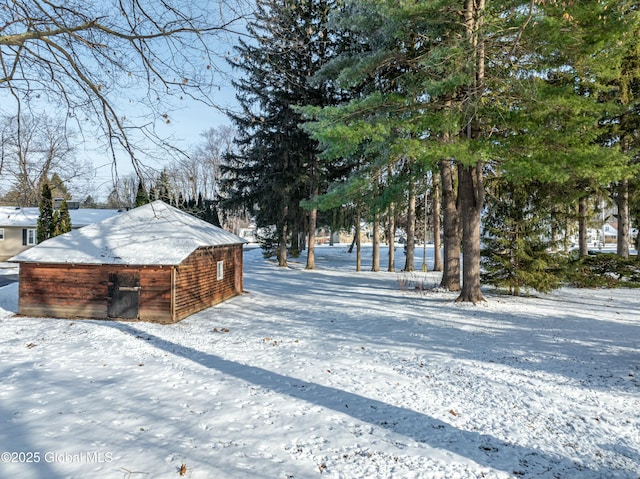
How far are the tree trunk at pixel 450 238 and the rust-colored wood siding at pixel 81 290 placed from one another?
11.1 metres

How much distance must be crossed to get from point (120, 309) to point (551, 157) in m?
12.9

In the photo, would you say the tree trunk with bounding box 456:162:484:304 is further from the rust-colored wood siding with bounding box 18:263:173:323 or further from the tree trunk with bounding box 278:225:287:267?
the tree trunk with bounding box 278:225:287:267

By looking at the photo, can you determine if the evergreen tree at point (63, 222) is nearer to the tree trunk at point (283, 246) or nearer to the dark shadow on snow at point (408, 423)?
the tree trunk at point (283, 246)

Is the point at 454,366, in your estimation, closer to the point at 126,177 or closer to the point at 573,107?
the point at 126,177

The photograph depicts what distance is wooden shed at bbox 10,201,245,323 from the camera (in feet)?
35.3

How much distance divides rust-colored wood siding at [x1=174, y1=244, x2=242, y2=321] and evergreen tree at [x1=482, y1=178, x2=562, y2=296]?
10.0 meters

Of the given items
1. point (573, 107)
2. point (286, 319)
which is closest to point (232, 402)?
point (286, 319)

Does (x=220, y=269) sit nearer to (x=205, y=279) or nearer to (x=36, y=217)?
(x=205, y=279)

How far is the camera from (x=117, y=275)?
10.9m

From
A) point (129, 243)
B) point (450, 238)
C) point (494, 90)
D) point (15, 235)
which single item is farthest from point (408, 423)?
point (15, 235)

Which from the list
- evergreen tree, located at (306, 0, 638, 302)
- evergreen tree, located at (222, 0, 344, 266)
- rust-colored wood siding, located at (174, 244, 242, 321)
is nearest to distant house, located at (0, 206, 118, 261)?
evergreen tree, located at (222, 0, 344, 266)

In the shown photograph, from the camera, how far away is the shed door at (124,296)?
10883 mm

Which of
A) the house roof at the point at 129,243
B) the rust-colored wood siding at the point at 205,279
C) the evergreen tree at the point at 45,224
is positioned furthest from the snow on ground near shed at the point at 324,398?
the evergreen tree at the point at 45,224

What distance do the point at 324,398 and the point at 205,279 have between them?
8484 millimetres
